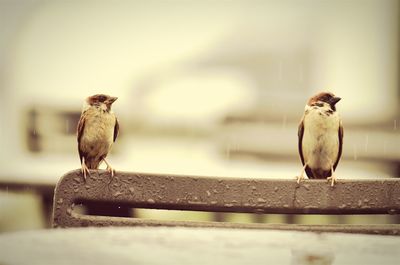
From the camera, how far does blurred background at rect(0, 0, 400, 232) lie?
2.57 metres

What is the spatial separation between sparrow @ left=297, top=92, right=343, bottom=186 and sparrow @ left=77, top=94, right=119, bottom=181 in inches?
31.9

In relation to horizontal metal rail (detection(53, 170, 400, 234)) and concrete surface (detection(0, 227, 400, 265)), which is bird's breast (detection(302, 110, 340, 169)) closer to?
horizontal metal rail (detection(53, 170, 400, 234))

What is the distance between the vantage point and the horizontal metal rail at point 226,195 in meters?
1.18

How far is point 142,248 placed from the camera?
767mm

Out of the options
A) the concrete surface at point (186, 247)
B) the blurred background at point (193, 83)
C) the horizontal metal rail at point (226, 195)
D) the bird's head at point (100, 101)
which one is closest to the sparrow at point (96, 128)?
the bird's head at point (100, 101)

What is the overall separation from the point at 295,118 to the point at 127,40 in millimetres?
884

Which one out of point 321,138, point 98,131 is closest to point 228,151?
point 321,138

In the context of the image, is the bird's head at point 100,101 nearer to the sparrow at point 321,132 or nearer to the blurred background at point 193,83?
the blurred background at point 193,83

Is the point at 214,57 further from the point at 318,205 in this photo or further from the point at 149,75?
the point at 318,205

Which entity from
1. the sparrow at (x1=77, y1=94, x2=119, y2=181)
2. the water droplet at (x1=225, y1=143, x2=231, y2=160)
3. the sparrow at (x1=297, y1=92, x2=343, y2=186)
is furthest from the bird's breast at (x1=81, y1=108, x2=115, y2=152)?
Result: the sparrow at (x1=297, y1=92, x2=343, y2=186)

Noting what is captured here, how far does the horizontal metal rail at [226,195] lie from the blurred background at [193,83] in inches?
53.7

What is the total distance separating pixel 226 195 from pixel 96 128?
112 cm

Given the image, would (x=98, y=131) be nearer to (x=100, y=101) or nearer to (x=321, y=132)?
(x=100, y=101)

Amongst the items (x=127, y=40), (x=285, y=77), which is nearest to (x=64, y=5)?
(x=127, y=40)
